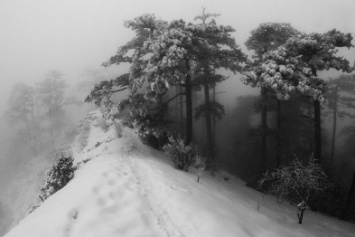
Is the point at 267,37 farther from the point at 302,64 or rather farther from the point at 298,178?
the point at 298,178

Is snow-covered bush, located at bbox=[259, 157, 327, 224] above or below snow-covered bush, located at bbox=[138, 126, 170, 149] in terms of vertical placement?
below

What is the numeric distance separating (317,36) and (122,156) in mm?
10459

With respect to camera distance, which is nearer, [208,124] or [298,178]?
[298,178]

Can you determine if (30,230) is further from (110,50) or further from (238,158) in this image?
(110,50)

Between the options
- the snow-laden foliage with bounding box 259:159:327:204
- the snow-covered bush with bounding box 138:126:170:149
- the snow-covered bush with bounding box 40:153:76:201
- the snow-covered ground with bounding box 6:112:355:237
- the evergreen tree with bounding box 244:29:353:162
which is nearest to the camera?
the snow-covered ground with bounding box 6:112:355:237

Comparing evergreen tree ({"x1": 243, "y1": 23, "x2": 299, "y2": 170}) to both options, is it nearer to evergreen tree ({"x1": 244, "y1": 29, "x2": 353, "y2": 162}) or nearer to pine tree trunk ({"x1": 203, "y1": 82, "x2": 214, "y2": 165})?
pine tree trunk ({"x1": 203, "y1": 82, "x2": 214, "y2": 165})

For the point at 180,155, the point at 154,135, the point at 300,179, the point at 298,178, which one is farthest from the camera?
the point at 154,135

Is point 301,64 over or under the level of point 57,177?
over

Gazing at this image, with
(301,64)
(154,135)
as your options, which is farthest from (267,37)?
(154,135)

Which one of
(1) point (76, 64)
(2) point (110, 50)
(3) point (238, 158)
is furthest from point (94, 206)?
(2) point (110, 50)

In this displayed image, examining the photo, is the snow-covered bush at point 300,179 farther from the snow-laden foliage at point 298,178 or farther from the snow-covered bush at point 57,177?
the snow-covered bush at point 57,177

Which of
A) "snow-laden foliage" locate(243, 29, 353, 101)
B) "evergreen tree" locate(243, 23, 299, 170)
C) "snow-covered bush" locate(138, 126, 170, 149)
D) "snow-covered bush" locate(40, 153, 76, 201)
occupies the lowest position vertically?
"snow-covered bush" locate(40, 153, 76, 201)

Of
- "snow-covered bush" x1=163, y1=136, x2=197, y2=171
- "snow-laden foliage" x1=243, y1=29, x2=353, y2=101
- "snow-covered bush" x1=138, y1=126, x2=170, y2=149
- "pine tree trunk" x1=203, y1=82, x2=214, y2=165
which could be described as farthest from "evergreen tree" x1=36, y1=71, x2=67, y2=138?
"snow-laden foliage" x1=243, y1=29, x2=353, y2=101

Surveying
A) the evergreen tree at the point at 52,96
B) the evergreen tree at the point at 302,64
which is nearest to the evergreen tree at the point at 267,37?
the evergreen tree at the point at 302,64
